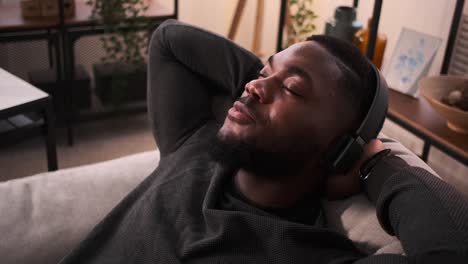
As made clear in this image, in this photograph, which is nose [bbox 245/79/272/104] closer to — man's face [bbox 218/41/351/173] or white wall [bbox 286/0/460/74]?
man's face [bbox 218/41/351/173]

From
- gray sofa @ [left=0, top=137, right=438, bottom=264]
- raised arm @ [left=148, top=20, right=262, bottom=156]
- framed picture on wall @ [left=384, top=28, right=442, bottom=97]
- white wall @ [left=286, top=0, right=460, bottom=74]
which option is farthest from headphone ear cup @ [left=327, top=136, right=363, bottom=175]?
white wall @ [left=286, top=0, right=460, bottom=74]

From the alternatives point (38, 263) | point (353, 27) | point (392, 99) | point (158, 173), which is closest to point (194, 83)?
point (158, 173)

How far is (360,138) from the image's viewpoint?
1.04 m

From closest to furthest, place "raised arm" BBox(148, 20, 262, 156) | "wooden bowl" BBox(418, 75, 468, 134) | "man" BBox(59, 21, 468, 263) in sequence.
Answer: "man" BBox(59, 21, 468, 263) < "raised arm" BBox(148, 20, 262, 156) < "wooden bowl" BBox(418, 75, 468, 134)

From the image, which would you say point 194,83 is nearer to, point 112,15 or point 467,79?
point 467,79

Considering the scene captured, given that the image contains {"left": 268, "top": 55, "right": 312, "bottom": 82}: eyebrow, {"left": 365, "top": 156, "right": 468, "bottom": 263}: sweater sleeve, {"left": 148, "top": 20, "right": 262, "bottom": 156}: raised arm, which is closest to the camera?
{"left": 365, "top": 156, "right": 468, "bottom": 263}: sweater sleeve

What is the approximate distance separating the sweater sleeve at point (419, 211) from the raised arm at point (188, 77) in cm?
47

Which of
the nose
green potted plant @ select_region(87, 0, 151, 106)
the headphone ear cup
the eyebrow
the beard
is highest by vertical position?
the eyebrow

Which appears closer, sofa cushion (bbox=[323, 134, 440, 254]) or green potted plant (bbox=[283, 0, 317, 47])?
sofa cushion (bbox=[323, 134, 440, 254])

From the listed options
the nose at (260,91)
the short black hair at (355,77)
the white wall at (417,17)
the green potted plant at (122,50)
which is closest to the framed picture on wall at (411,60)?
the white wall at (417,17)

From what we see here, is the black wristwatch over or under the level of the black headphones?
under

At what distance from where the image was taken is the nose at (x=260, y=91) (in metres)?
1.09

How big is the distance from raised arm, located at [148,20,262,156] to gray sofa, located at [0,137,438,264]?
0.17 meters

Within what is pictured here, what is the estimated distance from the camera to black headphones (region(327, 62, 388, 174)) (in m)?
1.03
